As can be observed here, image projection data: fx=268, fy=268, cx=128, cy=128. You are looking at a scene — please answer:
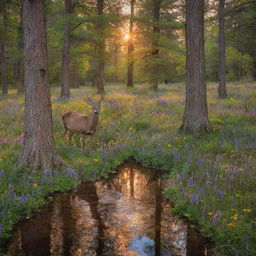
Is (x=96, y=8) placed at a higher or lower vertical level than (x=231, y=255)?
higher

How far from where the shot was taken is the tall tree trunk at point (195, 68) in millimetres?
10016

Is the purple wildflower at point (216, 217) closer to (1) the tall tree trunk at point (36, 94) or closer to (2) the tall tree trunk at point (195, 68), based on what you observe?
(1) the tall tree trunk at point (36, 94)

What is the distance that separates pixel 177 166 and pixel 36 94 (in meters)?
4.46

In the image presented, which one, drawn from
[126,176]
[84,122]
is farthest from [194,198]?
[84,122]

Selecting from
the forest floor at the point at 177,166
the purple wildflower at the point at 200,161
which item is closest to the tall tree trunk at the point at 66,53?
the forest floor at the point at 177,166

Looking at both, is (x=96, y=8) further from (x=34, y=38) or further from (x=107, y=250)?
(x=107, y=250)

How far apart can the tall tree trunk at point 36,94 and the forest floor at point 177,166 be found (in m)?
0.48

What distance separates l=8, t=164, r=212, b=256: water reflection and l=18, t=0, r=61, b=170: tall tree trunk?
1.44 m

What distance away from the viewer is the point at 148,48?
23859 mm

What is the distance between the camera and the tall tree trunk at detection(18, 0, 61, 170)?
6.78 m

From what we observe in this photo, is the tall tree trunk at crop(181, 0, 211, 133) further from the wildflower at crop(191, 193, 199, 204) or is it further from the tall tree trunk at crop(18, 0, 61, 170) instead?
the tall tree trunk at crop(18, 0, 61, 170)

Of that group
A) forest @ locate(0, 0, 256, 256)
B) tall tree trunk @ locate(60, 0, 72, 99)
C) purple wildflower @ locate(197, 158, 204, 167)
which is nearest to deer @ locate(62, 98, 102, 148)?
forest @ locate(0, 0, 256, 256)

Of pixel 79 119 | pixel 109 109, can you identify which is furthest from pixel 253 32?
pixel 79 119

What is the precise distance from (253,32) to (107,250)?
109ft
